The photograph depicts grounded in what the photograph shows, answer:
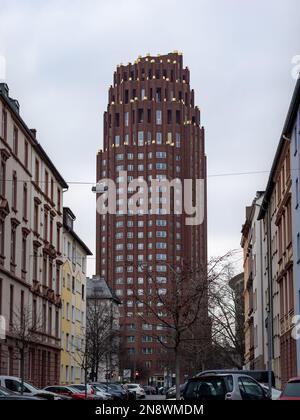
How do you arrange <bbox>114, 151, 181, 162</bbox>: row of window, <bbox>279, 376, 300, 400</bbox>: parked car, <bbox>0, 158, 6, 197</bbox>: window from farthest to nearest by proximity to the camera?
<bbox>114, 151, 181, 162</bbox>: row of window < <bbox>0, 158, 6, 197</bbox>: window < <bbox>279, 376, 300, 400</bbox>: parked car

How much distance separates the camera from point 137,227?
15438cm

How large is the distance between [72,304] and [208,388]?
166 feet

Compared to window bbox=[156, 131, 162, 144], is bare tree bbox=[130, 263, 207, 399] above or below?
below

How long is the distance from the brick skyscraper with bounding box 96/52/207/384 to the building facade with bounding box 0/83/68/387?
89.3m

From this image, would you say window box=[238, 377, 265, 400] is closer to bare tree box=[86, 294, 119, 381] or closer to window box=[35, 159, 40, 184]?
window box=[35, 159, 40, 184]

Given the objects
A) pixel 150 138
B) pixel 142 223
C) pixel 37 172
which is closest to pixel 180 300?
pixel 37 172

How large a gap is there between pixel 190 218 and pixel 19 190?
4661 inches

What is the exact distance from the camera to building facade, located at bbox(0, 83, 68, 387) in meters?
43.9

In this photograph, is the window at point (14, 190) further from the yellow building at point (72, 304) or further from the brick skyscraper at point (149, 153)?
the brick skyscraper at point (149, 153)

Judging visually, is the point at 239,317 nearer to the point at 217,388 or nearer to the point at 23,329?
the point at 23,329

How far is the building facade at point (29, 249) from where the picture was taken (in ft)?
144

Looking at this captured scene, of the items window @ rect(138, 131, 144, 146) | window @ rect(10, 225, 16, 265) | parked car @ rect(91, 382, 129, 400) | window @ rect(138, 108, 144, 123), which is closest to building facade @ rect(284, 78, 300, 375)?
parked car @ rect(91, 382, 129, 400)
